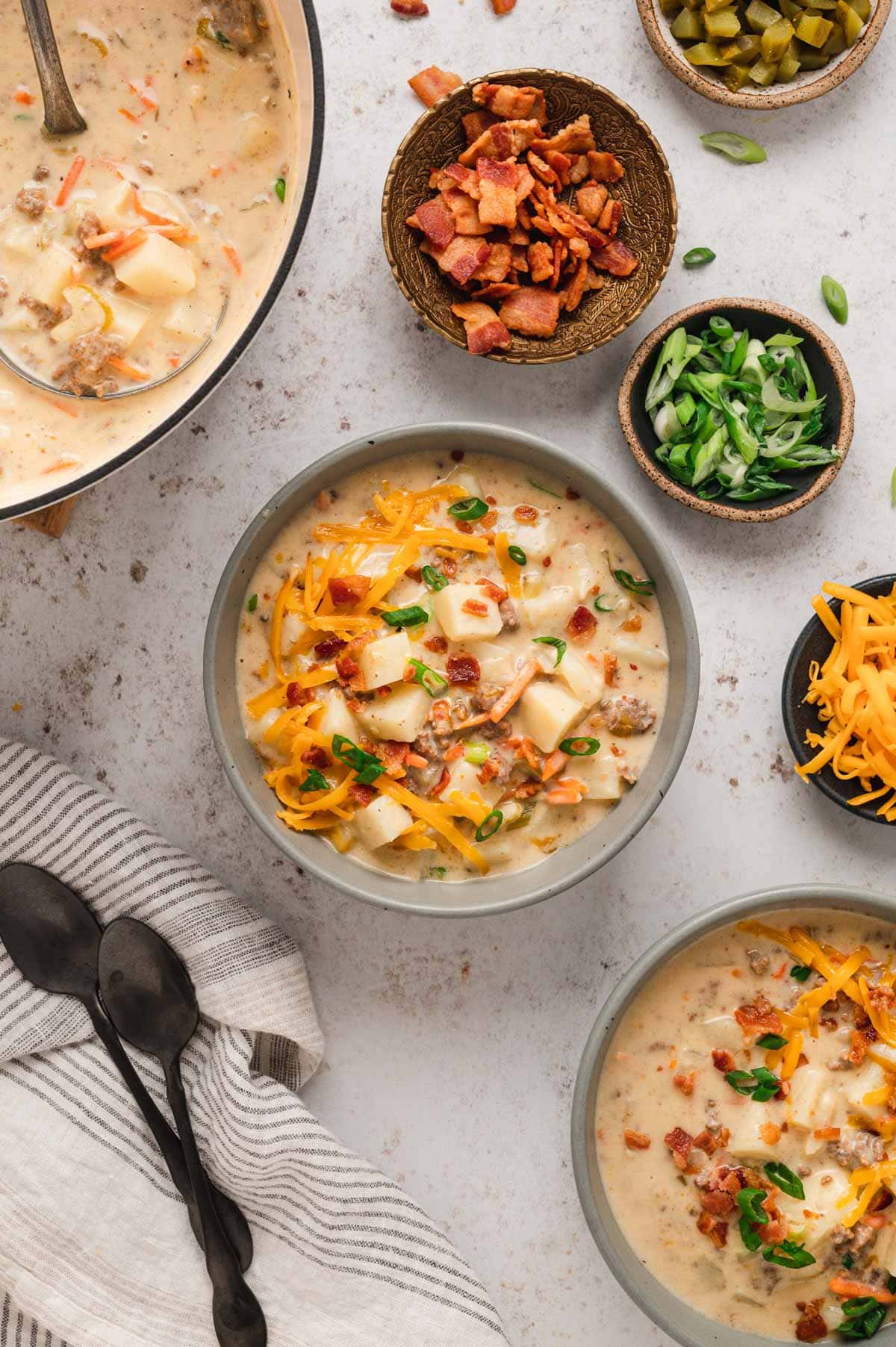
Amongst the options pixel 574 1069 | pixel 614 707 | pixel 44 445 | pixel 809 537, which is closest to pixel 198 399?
pixel 44 445

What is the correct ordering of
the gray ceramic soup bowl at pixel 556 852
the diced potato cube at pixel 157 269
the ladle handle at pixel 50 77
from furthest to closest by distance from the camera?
the gray ceramic soup bowl at pixel 556 852 → the diced potato cube at pixel 157 269 → the ladle handle at pixel 50 77

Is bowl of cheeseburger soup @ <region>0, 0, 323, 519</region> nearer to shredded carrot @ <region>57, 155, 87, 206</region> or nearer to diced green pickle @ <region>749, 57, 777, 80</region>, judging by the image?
shredded carrot @ <region>57, 155, 87, 206</region>

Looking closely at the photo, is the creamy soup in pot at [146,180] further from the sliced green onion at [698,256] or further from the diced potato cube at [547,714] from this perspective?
the sliced green onion at [698,256]

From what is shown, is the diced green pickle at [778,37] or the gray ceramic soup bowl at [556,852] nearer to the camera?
the gray ceramic soup bowl at [556,852]

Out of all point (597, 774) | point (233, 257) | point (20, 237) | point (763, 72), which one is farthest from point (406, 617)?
point (763, 72)

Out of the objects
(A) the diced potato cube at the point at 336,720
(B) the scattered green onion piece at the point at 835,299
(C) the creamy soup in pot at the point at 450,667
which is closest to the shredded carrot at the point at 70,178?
(C) the creamy soup in pot at the point at 450,667

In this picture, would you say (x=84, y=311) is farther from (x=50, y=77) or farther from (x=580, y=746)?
(x=580, y=746)
